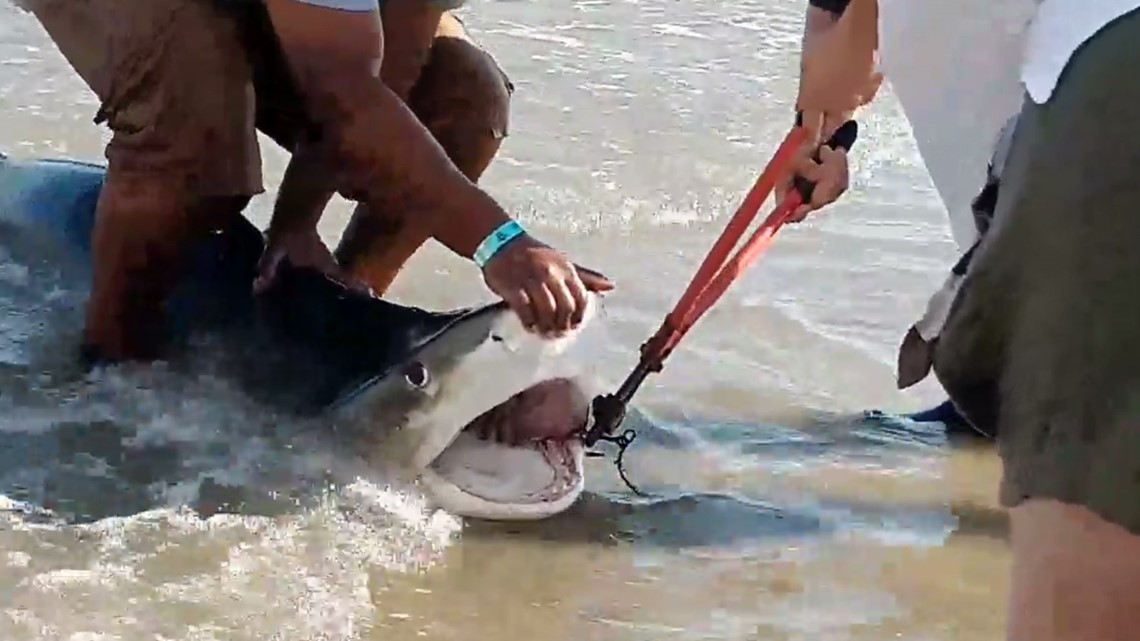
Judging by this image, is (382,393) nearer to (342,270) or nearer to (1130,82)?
(342,270)

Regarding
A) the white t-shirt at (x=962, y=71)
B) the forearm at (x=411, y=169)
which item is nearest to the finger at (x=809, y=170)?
the forearm at (x=411, y=169)

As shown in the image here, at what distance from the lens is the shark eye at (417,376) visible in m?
2.62

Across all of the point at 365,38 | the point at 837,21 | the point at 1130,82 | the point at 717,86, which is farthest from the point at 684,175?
the point at 1130,82

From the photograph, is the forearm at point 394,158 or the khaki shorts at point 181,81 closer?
the forearm at point 394,158

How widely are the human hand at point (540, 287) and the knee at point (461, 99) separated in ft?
3.00

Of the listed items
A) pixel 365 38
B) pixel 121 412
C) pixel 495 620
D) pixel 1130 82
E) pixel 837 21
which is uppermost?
pixel 1130 82

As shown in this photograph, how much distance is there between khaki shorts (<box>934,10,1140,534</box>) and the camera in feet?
3.72

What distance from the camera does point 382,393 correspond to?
2676mm

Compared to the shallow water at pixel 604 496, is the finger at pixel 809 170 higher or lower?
higher

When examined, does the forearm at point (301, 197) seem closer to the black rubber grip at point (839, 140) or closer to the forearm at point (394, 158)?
the forearm at point (394, 158)

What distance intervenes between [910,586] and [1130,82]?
1.48 metres

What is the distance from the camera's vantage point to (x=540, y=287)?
2.48m

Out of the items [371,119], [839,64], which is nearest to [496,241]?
[371,119]

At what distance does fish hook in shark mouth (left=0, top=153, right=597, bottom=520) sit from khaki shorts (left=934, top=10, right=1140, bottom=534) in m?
1.31
